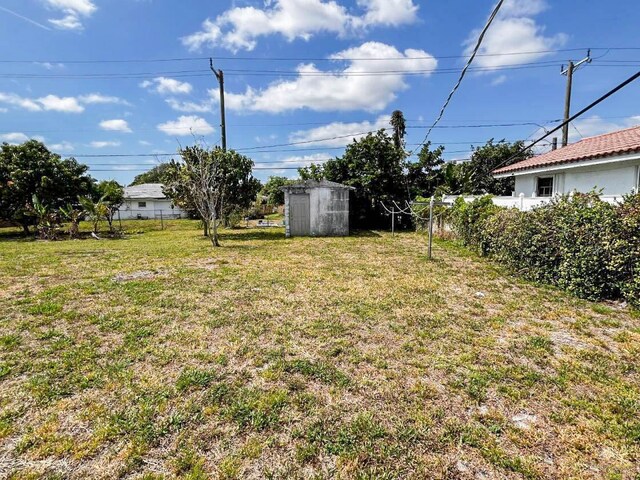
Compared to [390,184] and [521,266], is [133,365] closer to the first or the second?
[521,266]

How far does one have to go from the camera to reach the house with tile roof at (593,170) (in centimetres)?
813

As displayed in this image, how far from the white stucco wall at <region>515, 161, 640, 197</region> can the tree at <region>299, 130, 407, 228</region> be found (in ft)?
24.3

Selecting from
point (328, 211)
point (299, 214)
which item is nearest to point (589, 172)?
point (328, 211)

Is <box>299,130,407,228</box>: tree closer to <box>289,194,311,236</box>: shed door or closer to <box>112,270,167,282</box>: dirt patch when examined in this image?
<box>289,194,311,236</box>: shed door

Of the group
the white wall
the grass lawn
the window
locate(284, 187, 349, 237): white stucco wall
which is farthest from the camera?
the white wall

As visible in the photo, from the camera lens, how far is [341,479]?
7.04ft

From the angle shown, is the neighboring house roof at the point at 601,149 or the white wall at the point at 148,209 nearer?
the neighboring house roof at the point at 601,149

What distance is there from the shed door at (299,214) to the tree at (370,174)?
12.4 ft

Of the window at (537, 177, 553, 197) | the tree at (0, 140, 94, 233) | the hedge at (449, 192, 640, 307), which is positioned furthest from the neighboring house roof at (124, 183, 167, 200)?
the hedge at (449, 192, 640, 307)

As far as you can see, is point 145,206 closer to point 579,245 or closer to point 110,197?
point 110,197

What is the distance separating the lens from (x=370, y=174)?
1814cm

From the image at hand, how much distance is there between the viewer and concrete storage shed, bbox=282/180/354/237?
51.7 ft

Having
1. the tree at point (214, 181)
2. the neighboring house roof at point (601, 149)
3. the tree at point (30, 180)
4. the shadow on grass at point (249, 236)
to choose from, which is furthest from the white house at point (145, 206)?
the neighboring house roof at point (601, 149)

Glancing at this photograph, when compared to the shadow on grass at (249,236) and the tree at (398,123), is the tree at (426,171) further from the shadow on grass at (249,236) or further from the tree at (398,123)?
the tree at (398,123)
